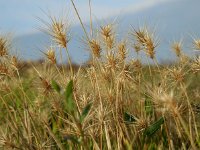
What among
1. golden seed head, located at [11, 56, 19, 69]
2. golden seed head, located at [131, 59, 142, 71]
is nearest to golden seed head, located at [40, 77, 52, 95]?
golden seed head, located at [11, 56, 19, 69]

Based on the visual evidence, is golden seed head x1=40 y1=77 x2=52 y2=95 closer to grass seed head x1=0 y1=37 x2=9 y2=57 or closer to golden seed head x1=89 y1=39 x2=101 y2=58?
grass seed head x1=0 y1=37 x2=9 y2=57

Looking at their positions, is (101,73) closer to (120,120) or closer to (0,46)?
(120,120)

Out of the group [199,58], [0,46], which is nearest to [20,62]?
[0,46]

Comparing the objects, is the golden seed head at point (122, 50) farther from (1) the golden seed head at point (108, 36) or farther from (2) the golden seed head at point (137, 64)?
(2) the golden seed head at point (137, 64)

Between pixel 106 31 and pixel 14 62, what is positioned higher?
pixel 106 31

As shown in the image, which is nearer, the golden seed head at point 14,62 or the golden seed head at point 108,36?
the golden seed head at point 108,36

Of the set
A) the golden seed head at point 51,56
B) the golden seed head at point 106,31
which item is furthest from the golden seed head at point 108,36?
the golden seed head at point 51,56

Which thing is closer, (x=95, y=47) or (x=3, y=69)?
(x=95, y=47)

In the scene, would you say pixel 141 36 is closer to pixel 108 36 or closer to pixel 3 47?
pixel 108 36

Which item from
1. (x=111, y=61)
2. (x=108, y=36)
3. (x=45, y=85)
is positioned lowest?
(x=45, y=85)

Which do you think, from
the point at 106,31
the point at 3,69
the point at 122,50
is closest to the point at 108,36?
the point at 106,31

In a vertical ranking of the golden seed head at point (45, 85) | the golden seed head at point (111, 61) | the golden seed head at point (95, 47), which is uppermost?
the golden seed head at point (95, 47)
